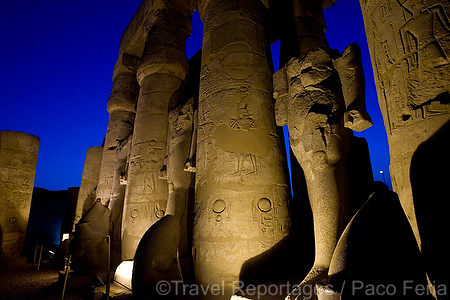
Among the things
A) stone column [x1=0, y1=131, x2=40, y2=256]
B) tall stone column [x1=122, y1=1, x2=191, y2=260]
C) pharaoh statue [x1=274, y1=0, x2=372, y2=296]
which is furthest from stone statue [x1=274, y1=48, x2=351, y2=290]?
stone column [x1=0, y1=131, x2=40, y2=256]

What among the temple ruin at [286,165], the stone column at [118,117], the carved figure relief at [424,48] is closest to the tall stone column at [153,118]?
the temple ruin at [286,165]

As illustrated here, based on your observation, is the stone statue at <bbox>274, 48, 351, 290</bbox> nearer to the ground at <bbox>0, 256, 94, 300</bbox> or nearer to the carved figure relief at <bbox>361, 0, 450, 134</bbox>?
the carved figure relief at <bbox>361, 0, 450, 134</bbox>

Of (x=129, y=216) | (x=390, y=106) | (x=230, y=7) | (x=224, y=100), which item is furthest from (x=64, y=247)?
(x=390, y=106)

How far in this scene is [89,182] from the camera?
12.1m

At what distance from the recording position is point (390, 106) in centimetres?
237

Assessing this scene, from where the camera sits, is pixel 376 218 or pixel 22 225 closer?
pixel 376 218

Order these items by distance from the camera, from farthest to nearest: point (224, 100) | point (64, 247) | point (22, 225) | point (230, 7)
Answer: point (22, 225) < point (64, 247) < point (230, 7) < point (224, 100)

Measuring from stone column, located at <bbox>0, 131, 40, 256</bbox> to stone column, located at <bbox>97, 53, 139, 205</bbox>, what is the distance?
2.54 m

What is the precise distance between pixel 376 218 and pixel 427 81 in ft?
3.97

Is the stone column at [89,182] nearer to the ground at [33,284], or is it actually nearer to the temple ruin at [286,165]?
the ground at [33,284]

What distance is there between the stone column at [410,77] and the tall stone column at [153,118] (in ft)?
17.9

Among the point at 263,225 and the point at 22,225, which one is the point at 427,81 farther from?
the point at 22,225

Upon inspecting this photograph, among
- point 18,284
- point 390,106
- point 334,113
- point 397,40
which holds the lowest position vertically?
point 18,284

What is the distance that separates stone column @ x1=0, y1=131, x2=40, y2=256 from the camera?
9094mm
